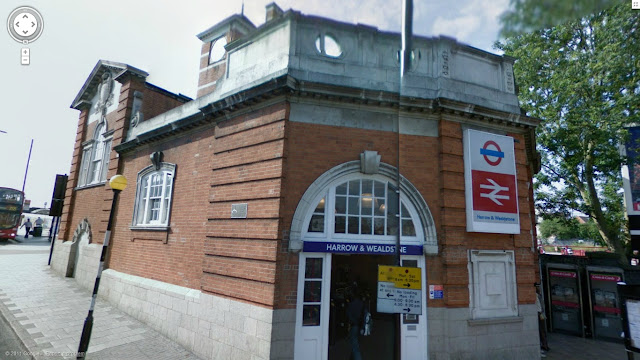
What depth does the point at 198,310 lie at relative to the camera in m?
7.72

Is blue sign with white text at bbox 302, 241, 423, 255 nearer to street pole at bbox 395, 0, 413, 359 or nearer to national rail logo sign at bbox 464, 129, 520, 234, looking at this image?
street pole at bbox 395, 0, 413, 359

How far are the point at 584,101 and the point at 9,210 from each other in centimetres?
4204

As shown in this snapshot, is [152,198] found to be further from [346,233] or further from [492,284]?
[492,284]

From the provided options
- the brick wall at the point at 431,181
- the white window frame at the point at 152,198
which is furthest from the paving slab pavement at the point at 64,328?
the brick wall at the point at 431,181

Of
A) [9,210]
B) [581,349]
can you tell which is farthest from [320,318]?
[9,210]

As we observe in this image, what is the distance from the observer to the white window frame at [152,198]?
10.1 metres

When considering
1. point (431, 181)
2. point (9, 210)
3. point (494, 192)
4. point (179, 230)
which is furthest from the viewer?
point (9, 210)

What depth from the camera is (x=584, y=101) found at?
15.7m

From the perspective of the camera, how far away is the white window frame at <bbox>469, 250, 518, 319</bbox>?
7496 mm

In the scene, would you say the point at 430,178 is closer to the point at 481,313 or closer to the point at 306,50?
the point at 481,313

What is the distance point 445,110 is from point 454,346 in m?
5.56

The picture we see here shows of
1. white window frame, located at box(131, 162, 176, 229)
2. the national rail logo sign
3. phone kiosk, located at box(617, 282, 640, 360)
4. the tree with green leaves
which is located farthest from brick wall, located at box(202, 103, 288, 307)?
the tree with green leaves

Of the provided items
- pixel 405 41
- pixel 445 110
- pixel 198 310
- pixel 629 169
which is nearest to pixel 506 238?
pixel 445 110

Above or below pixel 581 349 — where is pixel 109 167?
above
